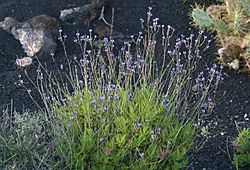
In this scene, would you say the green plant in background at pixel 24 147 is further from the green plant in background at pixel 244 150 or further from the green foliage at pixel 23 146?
the green plant in background at pixel 244 150

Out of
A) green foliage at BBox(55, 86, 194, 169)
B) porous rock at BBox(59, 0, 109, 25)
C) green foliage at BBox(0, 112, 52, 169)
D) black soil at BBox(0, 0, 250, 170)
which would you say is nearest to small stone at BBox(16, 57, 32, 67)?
black soil at BBox(0, 0, 250, 170)

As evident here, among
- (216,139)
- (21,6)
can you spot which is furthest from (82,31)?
(216,139)

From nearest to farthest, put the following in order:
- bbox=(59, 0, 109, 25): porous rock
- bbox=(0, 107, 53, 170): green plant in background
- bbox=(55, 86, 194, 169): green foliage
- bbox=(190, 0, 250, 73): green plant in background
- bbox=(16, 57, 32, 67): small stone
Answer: bbox=(55, 86, 194, 169): green foliage
bbox=(0, 107, 53, 170): green plant in background
bbox=(190, 0, 250, 73): green plant in background
bbox=(16, 57, 32, 67): small stone
bbox=(59, 0, 109, 25): porous rock

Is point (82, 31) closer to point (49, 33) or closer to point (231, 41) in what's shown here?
point (49, 33)

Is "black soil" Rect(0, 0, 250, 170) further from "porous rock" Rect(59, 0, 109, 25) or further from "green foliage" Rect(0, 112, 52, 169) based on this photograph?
"green foliage" Rect(0, 112, 52, 169)

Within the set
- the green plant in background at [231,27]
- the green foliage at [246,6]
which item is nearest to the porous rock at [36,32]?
the green plant in background at [231,27]

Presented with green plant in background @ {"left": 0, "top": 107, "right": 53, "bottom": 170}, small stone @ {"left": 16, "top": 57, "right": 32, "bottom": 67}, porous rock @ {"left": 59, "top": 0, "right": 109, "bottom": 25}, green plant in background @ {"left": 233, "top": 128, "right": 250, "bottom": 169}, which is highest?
porous rock @ {"left": 59, "top": 0, "right": 109, "bottom": 25}

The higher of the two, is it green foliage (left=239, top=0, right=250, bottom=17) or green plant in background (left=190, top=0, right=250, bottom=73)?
green foliage (left=239, top=0, right=250, bottom=17)
